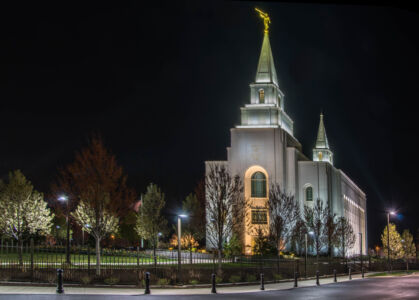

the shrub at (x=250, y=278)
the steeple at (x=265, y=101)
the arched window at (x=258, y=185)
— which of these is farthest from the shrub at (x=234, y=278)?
the steeple at (x=265, y=101)

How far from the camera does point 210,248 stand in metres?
62.4

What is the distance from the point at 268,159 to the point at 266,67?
43.0 ft

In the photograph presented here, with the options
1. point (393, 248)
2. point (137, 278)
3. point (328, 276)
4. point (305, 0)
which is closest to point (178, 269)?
point (137, 278)

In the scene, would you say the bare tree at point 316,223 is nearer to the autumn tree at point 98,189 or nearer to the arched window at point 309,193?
the arched window at point 309,193

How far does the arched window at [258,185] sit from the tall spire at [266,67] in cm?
1255

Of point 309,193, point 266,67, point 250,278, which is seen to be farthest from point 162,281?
point 266,67

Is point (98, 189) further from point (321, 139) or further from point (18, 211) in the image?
point (321, 139)

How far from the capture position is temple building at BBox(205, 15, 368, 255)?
65.8 m

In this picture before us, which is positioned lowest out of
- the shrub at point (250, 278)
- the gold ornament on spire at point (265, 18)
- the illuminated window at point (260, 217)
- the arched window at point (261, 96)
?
the shrub at point (250, 278)

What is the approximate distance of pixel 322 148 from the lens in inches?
3816

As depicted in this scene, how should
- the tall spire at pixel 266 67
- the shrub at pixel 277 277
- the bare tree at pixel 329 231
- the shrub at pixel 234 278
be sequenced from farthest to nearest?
the tall spire at pixel 266 67
the bare tree at pixel 329 231
the shrub at pixel 277 277
the shrub at pixel 234 278

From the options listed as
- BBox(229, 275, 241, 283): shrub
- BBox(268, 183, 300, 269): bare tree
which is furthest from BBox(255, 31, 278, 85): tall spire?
BBox(229, 275, 241, 283): shrub

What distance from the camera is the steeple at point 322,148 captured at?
316 ft

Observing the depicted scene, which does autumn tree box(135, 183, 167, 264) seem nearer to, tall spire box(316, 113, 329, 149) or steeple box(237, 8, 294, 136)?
steeple box(237, 8, 294, 136)
